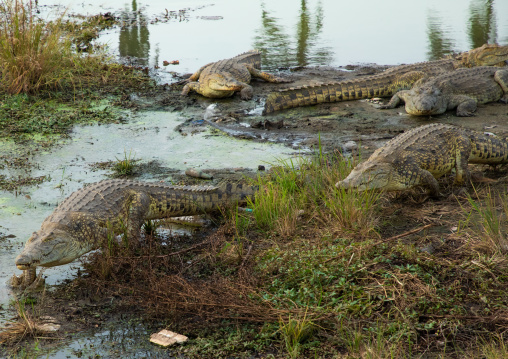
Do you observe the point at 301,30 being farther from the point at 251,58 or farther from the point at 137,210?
the point at 137,210

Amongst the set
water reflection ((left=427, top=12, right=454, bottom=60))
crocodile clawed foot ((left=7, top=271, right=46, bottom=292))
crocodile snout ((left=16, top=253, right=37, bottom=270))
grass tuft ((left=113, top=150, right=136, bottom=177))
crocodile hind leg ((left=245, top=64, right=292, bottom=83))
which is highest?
water reflection ((left=427, top=12, right=454, bottom=60))

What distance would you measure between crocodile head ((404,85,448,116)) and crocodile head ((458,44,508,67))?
2422 mm

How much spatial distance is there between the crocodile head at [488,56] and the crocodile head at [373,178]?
5.93 m

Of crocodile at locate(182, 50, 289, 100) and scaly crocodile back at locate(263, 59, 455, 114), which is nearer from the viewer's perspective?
scaly crocodile back at locate(263, 59, 455, 114)

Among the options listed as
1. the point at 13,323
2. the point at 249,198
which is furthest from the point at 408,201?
the point at 13,323

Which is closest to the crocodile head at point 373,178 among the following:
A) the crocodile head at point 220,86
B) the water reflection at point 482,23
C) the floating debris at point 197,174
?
the floating debris at point 197,174

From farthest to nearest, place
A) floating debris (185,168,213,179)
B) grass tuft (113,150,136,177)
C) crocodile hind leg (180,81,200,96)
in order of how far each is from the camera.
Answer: crocodile hind leg (180,81,200,96) < grass tuft (113,150,136,177) < floating debris (185,168,213,179)

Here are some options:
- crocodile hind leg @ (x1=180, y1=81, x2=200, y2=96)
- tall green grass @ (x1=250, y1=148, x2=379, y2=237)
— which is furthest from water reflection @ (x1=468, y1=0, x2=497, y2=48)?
tall green grass @ (x1=250, y1=148, x2=379, y2=237)

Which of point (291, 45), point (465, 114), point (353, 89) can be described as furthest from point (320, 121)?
point (291, 45)

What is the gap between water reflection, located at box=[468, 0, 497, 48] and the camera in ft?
42.2

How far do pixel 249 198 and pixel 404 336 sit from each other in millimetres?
2199

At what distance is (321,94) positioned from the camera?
8781mm

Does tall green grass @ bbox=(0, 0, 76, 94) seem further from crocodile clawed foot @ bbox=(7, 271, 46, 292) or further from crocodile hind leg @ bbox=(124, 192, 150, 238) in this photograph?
crocodile clawed foot @ bbox=(7, 271, 46, 292)

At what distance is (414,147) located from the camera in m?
5.21
